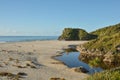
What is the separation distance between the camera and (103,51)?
264 feet

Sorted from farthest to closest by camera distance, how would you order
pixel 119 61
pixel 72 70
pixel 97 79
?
pixel 119 61, pixel 72 70, pixel 97 79

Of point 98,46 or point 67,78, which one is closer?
point 67,78

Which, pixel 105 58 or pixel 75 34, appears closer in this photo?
pixel 105 58

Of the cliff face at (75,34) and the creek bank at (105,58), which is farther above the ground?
the cliff face at (75,34)

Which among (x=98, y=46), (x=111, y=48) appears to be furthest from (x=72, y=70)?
(x=98, y=46)

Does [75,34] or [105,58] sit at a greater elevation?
[75,34]

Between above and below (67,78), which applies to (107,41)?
above

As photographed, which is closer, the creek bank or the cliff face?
the creek bank

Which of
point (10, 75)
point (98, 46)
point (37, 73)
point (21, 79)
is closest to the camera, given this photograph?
point (21, 79)

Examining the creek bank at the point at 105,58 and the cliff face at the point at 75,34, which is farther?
the cliff face at the point at 75,34

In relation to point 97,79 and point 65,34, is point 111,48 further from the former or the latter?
point 65,34

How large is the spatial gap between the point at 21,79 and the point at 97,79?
19663 mm

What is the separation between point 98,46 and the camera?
280 ft

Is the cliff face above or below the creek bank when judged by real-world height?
above
